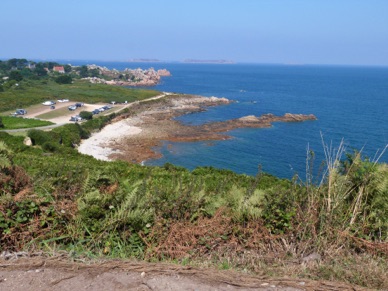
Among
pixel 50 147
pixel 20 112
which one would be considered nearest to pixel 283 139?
pixel 50 147

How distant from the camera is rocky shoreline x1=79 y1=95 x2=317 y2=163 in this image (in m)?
40.5

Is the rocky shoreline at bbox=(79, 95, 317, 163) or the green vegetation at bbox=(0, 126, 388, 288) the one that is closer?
the green vegetation at bbox=(0, 126, 388, 288)

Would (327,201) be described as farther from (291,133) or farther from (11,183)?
(291,133)

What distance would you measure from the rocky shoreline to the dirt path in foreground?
3350 cm

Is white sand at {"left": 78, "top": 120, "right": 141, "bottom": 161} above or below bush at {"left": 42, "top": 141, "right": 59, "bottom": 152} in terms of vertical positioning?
below

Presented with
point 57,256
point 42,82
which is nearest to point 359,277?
point 57,256

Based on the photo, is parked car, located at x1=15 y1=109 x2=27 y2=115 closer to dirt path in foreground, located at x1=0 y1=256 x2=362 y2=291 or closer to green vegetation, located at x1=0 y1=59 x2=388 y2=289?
green vegetation, located at x1=0 y1=59 x2=388 y2=289

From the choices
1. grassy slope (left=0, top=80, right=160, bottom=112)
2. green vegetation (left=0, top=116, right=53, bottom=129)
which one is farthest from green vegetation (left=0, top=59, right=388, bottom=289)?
grassy slope (left=0, top=80, right=160, bottom=112)

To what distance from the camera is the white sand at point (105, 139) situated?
3938 centimetres

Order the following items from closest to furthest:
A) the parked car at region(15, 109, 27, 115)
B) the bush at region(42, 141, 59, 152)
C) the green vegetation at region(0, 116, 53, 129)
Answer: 1. the bush at region(42, 141, 59, 152)
2. the green vegetation at region(0, 116, 53, 129)
3. the parked car at region(15, 109, 27, 115)

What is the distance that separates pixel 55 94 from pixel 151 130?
34.9 meters

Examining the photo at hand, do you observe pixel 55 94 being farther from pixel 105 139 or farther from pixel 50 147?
pixel 50 147

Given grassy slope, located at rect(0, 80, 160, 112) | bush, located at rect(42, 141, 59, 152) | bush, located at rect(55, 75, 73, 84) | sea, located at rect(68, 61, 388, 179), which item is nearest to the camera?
bush, located at rect(42, 141, 59, 152)

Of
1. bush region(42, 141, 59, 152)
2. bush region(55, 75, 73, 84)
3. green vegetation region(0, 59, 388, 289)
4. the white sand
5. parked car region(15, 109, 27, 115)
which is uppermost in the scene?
green vegetation region(0, 59, 388, 289)
